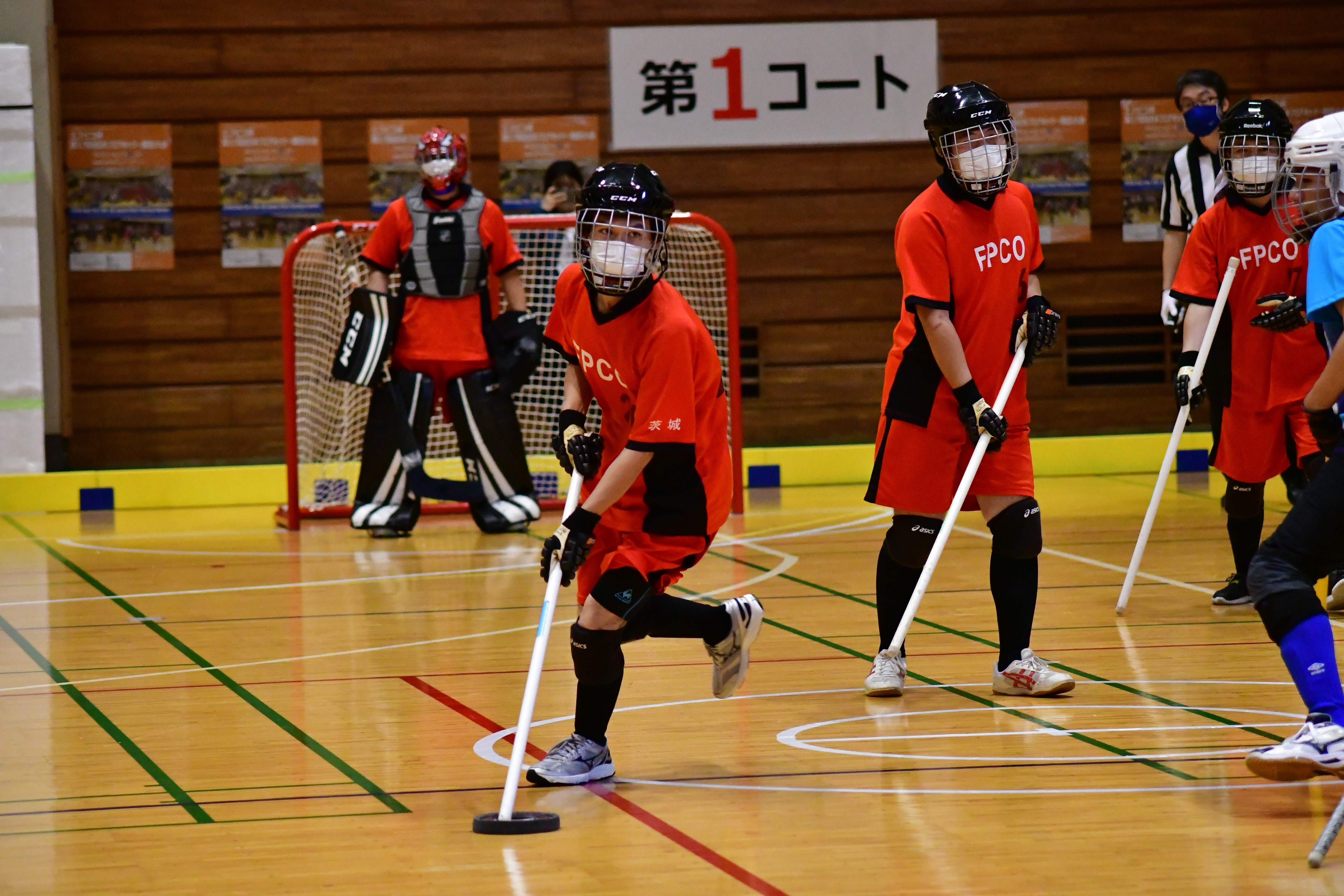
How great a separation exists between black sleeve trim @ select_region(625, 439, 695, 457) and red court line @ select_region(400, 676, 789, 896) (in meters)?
0.77

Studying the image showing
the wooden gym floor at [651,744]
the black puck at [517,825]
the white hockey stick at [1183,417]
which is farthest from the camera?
the white hockey stick at [1183,417]

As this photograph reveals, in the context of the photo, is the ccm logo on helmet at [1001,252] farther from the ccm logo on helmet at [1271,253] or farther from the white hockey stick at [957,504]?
the ccm logo on helmet at [1271,253]

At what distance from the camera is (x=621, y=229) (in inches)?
148

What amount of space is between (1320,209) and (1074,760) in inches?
54.1

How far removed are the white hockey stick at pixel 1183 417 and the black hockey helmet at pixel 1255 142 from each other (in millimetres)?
304

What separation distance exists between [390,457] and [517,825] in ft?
16.5

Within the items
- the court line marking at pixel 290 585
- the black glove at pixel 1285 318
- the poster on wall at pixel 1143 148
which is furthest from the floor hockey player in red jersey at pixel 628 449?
the poster on wall at pixel 1143 148

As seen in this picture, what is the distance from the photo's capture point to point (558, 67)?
1070cm

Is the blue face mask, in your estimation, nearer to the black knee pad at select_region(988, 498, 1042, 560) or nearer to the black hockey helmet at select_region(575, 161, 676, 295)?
the black knee pad at select_region(988, 498, 1042, 560)

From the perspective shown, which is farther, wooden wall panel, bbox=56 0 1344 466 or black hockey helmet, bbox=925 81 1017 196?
wooden wall panel, bbox=56 0 1344 466

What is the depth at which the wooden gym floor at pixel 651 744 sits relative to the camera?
3.24 meters

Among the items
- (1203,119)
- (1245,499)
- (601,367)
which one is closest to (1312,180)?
(601,367)

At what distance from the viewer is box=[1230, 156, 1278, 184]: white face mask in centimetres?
559

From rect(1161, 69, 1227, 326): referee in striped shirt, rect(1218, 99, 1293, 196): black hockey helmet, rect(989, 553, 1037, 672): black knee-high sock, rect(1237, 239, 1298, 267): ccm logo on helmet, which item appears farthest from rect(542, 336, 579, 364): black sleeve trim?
rect(1161, 69, 1227, 326): referee in striped shirt
